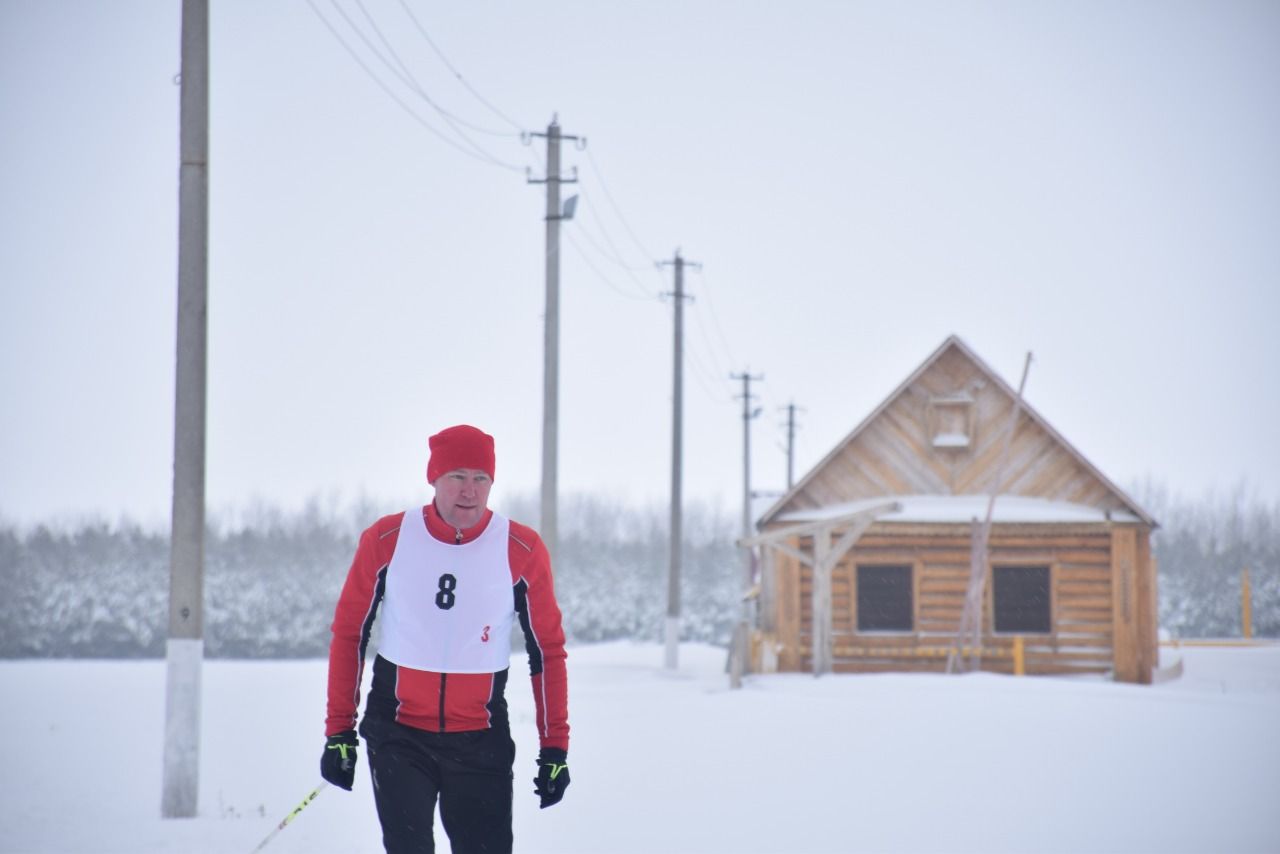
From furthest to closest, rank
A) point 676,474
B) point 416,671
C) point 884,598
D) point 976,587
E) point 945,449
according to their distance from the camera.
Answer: point 676,474 < point 884,598 < point 945,449 < point 976,587 < point 416,671

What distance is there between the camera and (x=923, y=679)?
17797 millimetres

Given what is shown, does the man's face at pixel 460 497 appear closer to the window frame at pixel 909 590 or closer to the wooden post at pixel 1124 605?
the window frame at pixel 909 590

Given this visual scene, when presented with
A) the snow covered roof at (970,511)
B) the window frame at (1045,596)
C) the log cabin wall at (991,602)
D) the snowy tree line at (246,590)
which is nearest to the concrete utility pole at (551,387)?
the snow covered roof at (970,511)

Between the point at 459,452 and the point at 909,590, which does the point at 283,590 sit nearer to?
the point at 909,590

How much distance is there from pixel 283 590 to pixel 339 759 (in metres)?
43.3

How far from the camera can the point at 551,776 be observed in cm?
494

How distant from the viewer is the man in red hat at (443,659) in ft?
15.7

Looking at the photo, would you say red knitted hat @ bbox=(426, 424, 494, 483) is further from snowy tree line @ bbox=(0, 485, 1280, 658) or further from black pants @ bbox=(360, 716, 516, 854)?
snowy tree line @ bbox=(0, 485, 1280, 658)

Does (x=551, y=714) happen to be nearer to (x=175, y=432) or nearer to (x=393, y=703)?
(x=393, y=703)

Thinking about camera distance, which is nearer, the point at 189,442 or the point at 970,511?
the point at 189,442

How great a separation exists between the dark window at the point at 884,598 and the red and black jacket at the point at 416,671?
67.2 ft

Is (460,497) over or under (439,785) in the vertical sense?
over

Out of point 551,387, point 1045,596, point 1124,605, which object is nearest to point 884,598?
point 1045,596

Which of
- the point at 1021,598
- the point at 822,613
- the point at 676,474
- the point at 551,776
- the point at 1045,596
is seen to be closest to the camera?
the point at 551,776
